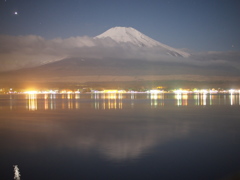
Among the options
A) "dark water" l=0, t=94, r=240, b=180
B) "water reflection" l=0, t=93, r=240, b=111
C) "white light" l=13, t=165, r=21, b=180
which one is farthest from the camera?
"water reflection" l=0, t=93, r=240, b=111

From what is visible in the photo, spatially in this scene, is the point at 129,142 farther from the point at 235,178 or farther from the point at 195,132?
the point at 235,178

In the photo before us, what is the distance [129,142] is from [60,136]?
3.39 m

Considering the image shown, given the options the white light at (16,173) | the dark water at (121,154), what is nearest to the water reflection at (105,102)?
the dark water at (121,154)

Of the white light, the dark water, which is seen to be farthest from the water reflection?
the white light

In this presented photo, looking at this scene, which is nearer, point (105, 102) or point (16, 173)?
point (16, 173)

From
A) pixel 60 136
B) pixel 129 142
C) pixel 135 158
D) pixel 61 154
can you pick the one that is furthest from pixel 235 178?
pixel 60 136

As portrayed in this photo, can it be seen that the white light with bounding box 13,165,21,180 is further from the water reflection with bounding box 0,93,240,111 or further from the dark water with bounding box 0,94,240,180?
the water reflection with bounding box 0,93,240,111

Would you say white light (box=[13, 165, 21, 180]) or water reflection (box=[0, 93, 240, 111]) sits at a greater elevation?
water reflection (box=[0, 93, 240, 111])

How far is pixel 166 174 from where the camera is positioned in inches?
283

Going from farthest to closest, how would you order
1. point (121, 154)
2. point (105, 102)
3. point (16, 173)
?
1. point (105, 102)
2. point (121, 154)
3. point (16, 173)

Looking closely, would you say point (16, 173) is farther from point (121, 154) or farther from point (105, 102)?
point (105, 102)

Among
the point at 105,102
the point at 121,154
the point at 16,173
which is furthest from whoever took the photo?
the point at 105,102

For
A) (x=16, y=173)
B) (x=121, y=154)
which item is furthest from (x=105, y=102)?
(x=16, y=173)

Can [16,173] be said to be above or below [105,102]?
below
